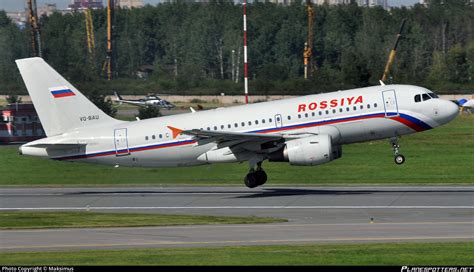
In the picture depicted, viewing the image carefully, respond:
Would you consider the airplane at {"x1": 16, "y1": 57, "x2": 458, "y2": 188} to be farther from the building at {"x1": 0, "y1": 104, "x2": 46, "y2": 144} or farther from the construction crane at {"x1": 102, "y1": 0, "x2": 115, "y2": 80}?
the construction crane at {"x1": 102, "y1": 0, "x2": 115, "y2": 80}

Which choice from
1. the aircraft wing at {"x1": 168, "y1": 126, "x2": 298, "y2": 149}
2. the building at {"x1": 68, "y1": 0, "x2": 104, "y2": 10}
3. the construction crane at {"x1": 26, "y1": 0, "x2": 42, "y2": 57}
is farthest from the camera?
the building at {"x1": 68, "y1": 0, "x2": 104, "y2": 10}

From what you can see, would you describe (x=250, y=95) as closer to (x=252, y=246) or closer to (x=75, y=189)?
(x=75, y=189)

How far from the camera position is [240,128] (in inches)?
1706

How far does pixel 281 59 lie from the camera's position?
455 ft

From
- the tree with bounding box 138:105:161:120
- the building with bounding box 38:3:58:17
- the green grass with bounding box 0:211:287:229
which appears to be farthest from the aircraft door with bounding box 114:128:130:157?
the building with bounding box 38:3:58:17

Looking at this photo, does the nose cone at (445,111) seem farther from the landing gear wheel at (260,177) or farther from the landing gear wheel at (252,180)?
the landing gear wheel at (252,180)

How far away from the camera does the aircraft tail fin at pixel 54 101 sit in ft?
144

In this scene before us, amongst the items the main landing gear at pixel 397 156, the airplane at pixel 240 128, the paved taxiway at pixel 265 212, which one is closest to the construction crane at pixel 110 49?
the airplane at pixel 240 128

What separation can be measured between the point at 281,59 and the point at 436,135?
71.0 meters

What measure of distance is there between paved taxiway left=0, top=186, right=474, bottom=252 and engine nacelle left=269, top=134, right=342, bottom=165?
4.89ft

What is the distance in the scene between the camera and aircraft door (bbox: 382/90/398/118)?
138 ft

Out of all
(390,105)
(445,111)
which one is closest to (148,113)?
(390,105)

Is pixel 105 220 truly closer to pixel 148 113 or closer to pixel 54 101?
pixel 54 101

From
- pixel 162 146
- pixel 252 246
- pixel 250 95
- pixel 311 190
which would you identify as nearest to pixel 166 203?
pixel 162 146
